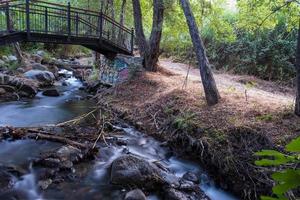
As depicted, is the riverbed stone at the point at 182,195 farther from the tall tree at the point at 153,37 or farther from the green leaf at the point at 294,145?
the tall tree at the point at 153,37

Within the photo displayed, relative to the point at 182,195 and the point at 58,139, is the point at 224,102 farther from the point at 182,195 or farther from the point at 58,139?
the point at 58,139

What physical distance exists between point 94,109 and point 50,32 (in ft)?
14.2

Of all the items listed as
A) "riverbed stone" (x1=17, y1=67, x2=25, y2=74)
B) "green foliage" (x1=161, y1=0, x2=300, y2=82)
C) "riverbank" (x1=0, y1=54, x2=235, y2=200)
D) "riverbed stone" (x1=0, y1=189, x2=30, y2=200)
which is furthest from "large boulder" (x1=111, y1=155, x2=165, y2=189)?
"riverbed stone" (x1=17, y1=67, x2=25, y2=74)

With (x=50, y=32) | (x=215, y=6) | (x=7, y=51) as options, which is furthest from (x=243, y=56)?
(x=7, y=51)

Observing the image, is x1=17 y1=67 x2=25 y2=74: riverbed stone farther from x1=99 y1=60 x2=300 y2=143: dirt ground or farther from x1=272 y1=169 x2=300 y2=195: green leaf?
x1=272 y1=169 x2=300 y2=195: green leaf

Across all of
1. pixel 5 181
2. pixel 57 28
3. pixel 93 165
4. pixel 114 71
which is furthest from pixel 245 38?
pixel 5 181

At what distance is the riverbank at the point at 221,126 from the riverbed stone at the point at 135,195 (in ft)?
5.41

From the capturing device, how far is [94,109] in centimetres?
1101

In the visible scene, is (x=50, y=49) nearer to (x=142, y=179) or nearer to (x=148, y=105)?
(x=148, y=105)

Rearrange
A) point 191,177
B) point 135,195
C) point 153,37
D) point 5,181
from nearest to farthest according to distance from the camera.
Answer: point 135,195 → point 5,181 → point 191,177 → point 153,37

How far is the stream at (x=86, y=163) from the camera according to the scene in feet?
18.1

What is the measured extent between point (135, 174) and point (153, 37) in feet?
24.0

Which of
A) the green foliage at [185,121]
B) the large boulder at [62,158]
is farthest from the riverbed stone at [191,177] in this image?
the large boulder at [62,158]

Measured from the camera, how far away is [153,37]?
39.6 feet
